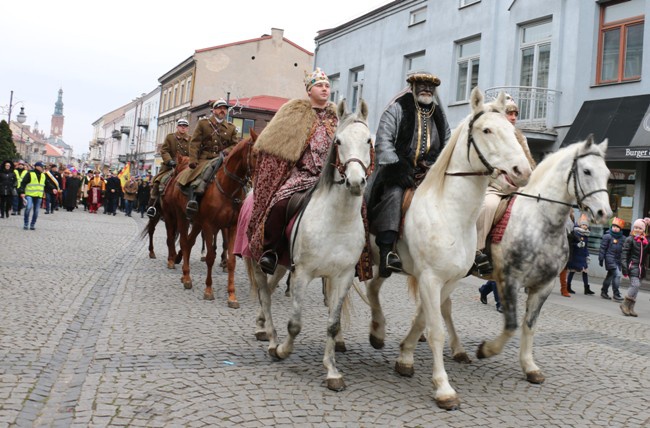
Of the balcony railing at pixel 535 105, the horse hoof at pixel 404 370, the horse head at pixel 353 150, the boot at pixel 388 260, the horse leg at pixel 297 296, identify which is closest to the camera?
the horse head at pixel 353 150

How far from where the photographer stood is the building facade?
15.0m

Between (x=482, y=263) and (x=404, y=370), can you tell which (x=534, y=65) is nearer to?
(x=482, y=263)

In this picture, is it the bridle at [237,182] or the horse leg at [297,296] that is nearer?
the horse leg at [297,296]

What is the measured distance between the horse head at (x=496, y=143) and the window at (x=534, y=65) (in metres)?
13.6

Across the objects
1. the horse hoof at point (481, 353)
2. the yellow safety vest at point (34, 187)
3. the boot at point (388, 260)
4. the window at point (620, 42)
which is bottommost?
the horse hoof at point (481, 353)

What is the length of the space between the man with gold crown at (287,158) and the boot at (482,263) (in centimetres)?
159

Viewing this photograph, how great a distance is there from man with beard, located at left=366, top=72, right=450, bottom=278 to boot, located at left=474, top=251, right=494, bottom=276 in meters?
0.73

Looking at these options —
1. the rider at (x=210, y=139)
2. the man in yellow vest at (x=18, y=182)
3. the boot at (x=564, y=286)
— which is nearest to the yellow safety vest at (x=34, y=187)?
the man in yellow vest at (x=18, y=182)

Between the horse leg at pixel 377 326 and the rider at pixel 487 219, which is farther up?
the rider at pixel 487 219

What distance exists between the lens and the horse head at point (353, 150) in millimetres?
4238

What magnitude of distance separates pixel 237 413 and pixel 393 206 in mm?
2128

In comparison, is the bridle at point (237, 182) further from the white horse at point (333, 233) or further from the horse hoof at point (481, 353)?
the horse hoof at point (481, 353)

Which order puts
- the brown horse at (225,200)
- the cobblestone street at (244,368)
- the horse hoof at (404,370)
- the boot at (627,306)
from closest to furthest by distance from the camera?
1. the cobblestone street at (244,368)
2. the horse hoof at (404,370)
3. the brown horse at (225,200)
4. the boot at (627,306)

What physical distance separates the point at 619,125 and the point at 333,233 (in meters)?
12.6
